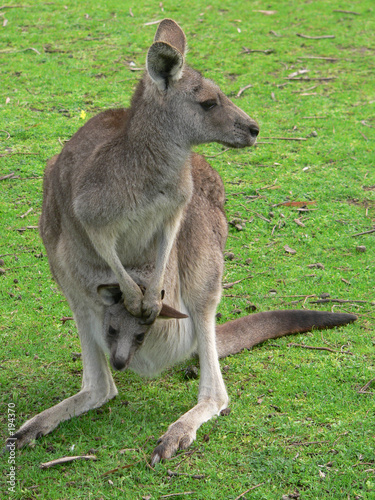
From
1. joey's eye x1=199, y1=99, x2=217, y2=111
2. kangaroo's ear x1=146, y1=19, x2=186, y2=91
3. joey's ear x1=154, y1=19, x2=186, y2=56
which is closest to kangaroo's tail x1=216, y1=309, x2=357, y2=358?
joey's eye x1=199, y1=99, x2=217, y2=111

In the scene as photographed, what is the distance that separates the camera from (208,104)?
336 centimetres

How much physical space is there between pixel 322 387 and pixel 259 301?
103cm

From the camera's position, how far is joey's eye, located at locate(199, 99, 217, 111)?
334 centimetres

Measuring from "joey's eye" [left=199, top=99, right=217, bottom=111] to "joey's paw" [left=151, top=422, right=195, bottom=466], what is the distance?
1541 millimetres

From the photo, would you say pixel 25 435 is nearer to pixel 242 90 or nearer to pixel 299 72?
pixel 242 90

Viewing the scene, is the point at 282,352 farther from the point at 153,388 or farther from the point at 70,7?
the point at 70,7

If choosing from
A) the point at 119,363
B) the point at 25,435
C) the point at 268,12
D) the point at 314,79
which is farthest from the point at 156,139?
the point at 268,12

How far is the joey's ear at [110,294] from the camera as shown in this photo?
3406 millimetres

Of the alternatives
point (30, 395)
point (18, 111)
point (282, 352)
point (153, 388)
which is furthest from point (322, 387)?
point (18, 111)

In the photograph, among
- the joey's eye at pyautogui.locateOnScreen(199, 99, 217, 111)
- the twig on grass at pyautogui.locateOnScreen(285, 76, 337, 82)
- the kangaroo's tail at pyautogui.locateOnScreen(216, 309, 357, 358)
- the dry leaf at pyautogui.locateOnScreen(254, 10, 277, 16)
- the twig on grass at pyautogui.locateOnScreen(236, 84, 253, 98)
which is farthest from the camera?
the dry leaf at pyautogui.locateOnScreen(254, 10, 277, 16)

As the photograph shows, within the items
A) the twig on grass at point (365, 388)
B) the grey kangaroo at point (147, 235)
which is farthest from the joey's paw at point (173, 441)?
the twig on grass at point (365, 388)

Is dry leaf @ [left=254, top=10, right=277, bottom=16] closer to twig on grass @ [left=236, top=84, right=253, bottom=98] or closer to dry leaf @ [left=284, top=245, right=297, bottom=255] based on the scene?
twig on grass @ [left=236, top=84, right=253, bottom=98]

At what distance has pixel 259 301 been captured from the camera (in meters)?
4.59

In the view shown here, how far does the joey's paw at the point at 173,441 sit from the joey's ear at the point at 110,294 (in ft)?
2.23
